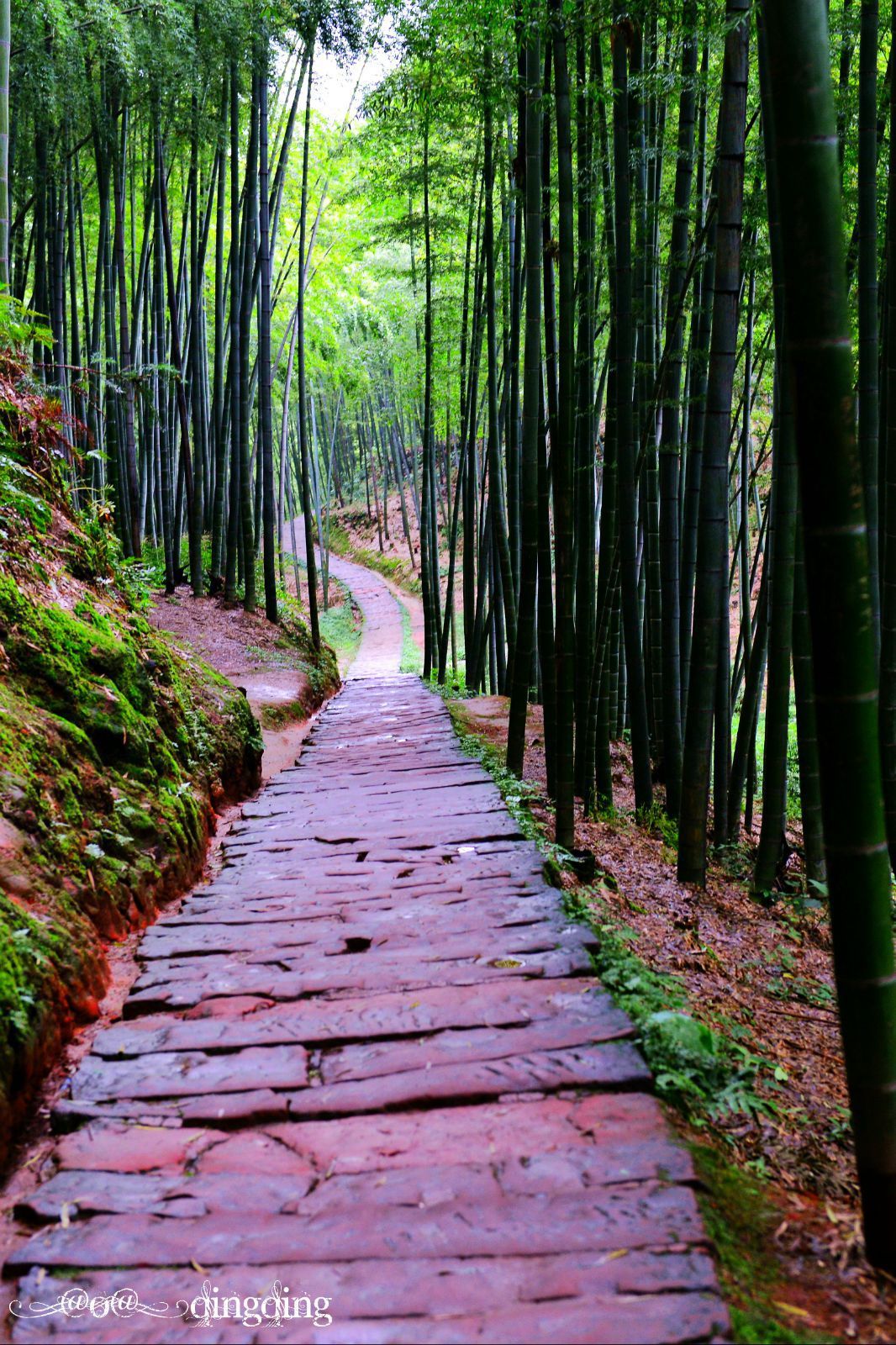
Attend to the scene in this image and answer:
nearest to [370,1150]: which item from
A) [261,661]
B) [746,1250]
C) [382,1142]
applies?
[382,1142]

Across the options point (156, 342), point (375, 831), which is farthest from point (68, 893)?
point (156, 342)

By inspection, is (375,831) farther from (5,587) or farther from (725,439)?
(725,439)

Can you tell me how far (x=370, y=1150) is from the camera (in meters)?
1.43

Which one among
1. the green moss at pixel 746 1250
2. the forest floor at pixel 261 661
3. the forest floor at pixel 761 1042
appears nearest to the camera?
the green moss at pixel 746 1250

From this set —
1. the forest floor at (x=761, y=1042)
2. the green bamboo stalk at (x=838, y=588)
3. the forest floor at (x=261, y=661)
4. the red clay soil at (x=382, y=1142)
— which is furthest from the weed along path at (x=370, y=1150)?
the forest floor at (x=261, y=661)

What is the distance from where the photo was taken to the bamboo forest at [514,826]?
1183 mm

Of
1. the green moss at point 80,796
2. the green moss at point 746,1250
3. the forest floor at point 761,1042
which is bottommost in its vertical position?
the forest floor at point 761,1042

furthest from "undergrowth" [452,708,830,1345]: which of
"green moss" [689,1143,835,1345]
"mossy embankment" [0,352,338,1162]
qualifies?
"mossy embankment" [0,352,338,1162]

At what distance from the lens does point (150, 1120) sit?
157 centimetres

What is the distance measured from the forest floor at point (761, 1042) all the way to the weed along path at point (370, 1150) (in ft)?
0.40

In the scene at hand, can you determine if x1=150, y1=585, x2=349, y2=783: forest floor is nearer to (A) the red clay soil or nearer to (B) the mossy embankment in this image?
(B) the mossy embankment

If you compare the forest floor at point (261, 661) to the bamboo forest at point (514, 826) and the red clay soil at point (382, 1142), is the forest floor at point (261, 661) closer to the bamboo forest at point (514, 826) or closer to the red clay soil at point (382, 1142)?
the bamboo forest at point (514, 826)

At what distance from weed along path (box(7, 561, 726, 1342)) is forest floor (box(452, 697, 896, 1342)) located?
12 cm

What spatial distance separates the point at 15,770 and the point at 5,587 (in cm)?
84
